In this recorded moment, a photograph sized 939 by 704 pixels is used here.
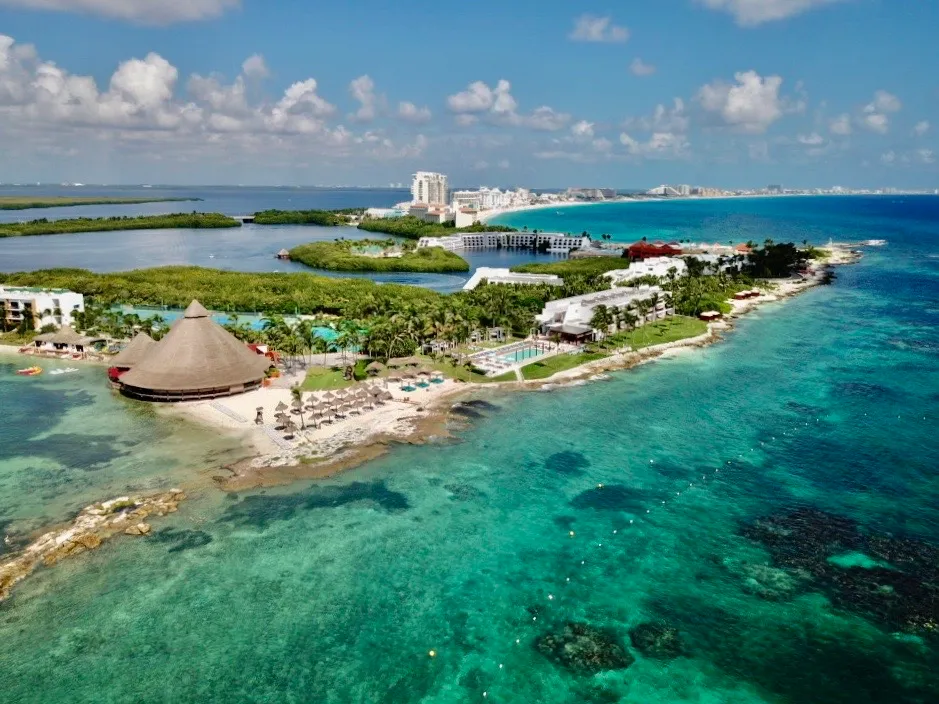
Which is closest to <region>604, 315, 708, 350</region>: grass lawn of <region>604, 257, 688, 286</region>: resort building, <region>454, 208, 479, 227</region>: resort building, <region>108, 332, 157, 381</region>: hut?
<region>604, 257, 688, 286</region>: resort building

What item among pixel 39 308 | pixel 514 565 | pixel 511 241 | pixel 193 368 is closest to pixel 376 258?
pixel 511 241

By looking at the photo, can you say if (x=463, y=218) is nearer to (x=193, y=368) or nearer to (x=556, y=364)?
(x=556, y=364)

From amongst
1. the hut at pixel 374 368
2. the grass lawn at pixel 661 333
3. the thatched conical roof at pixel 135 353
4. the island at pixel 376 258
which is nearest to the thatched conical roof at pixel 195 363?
the thatched conical roof at pixel 135 353

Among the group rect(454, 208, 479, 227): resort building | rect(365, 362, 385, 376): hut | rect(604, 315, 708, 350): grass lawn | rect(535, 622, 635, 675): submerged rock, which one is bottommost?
rect(535, 622, 635, 675): submerged rock

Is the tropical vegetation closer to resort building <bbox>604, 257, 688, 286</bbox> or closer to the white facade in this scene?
resort building <bbox>604, 257, 688, 286</bbox>

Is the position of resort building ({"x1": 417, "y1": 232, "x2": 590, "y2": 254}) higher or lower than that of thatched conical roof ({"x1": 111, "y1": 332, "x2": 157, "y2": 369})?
higher

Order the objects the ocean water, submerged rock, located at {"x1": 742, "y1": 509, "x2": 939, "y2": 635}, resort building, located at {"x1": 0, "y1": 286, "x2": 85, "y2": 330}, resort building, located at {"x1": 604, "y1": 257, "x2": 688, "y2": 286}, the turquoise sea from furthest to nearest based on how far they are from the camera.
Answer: the ocean water
resort building, located at {"x1": 604, "y1": 257, "x2": 688, "y2": 286}
resort building, located at {"x1": 0, "y1": 286, "x2": 85, "y2": 330}
submerged rock, located at {"x1": 742, "y1": 509, "x2": 939, "y2": 635}
the turquoise sea

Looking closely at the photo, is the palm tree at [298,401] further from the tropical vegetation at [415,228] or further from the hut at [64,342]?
the tropical vegetation at [415,228]
